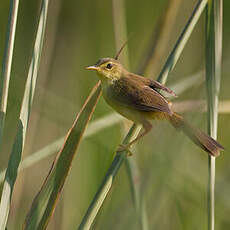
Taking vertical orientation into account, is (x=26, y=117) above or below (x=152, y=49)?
below

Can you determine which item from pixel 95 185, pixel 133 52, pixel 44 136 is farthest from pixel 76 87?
pixel 133 52

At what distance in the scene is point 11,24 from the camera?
Result: 143 cm

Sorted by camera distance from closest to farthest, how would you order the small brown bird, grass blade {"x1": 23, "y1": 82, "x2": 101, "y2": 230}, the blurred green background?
grass blade {"x1": 23, "y1": 82, "x2": 101, "y2": 230} < the blurred green background < the small brown bird

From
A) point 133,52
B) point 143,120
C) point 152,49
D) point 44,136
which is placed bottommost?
point 143,120

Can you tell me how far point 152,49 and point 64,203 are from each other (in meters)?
1.32

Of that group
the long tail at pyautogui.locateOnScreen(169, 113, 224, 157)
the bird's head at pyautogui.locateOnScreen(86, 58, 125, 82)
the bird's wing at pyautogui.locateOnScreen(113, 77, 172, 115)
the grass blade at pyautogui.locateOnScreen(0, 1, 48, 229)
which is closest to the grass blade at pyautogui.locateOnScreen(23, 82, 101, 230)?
the grass blade at pyautogui.locateOnScreen(0, 1, 48, 229)

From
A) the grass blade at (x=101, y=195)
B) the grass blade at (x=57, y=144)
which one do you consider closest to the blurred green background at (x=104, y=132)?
the grass blade at (x=101, y=195)

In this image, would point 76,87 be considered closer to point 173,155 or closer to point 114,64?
point 114,64

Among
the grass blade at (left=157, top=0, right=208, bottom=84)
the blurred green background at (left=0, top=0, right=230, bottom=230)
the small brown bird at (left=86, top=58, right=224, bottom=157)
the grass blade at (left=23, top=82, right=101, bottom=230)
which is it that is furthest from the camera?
the small brown bird at (left=86, top=58, right=224, bottom=157)

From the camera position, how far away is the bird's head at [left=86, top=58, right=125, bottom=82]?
2.39m

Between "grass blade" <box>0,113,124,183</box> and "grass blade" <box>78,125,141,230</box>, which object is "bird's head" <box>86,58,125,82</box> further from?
"grass blade" <box>78,125,141,230</box>

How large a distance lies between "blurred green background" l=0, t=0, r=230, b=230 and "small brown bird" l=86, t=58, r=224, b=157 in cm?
12

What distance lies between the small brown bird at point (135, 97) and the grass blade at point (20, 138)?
0.75 metres

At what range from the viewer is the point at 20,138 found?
54.3 inches
